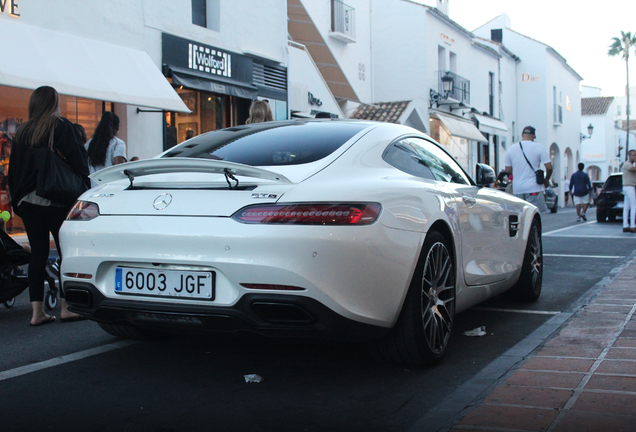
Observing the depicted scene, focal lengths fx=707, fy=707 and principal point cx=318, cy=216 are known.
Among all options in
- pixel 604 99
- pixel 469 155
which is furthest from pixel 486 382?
pixel 604 99

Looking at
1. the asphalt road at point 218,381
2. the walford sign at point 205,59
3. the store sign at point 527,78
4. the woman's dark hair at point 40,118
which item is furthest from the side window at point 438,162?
the store sign at point 527,78

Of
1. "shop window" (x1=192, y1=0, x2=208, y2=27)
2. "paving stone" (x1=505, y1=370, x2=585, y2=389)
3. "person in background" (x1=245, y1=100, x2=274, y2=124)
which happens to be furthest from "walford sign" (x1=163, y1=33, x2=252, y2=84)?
"paving stone" (x1=505, y1=370, x2=585, y2=389)

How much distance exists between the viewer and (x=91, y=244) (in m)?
3.56

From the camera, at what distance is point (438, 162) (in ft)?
15.5

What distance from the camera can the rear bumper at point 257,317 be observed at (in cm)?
321

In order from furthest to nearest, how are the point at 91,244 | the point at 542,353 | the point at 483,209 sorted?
1. the point at 483,209
2. the point at 542,353
3. the point at 91,244

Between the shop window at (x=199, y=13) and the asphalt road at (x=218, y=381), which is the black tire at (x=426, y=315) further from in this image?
the shop window at (x=199, y=13)

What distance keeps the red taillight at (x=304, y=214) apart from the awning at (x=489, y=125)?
30860mm

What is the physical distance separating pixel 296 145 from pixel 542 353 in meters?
1.82

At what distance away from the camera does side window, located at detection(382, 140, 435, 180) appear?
13.5 ft

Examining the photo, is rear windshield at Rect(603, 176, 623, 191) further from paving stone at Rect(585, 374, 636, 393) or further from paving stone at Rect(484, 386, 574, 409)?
paving stone at Rect(484, 386, 574, 409)

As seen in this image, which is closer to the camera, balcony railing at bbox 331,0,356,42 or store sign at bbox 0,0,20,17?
store sign at bbox 0,0,20,17

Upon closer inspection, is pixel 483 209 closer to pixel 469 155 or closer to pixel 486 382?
pixel 486 382

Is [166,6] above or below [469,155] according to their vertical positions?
above
